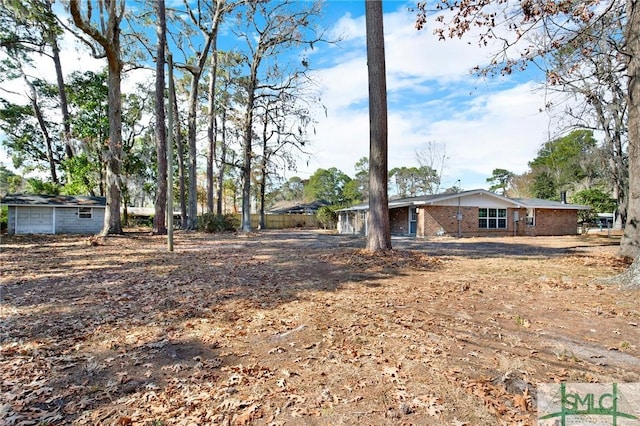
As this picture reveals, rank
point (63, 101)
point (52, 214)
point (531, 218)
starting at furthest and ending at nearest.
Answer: point (531, 218) → point (63, 101) → point (52, 214)

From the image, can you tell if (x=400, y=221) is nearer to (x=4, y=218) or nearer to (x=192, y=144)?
(x=192, y=144)

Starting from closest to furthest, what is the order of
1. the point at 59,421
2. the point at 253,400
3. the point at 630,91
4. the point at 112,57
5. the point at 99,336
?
1. the point at 59,421
2. the point at 253,400
3. the point at 99,336
4. the point at 630,91
5. the point at 112,57

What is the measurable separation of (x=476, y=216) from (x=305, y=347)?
75.7 ft

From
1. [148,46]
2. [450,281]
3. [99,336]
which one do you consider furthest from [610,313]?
[148,46]

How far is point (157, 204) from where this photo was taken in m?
18.7

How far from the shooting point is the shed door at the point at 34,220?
72.7 ft

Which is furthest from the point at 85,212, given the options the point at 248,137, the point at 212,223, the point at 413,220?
the point at 413,220

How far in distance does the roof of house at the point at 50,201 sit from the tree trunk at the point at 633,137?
24.6 metres

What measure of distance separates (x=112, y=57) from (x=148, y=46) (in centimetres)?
683

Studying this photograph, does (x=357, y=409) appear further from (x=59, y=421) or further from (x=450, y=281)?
(x=450, y=281)

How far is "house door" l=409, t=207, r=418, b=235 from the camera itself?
23.8 metres

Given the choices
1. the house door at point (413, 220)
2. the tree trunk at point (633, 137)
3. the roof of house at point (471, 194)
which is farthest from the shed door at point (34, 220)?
the tree trunk at point (633, 137)

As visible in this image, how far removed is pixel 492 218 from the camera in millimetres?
24406

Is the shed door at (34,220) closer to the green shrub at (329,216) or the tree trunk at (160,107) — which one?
the tree trunk at (160,107)
